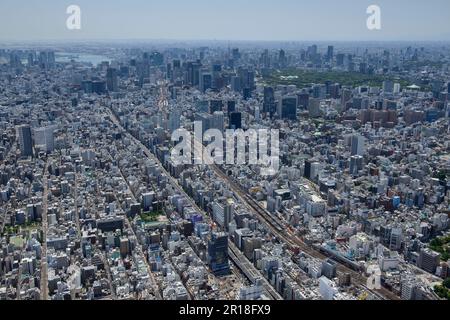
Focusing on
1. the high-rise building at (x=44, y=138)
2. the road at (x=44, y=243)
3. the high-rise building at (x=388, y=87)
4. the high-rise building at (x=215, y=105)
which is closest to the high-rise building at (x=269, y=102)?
the high-rise building at (x=215, y=105)

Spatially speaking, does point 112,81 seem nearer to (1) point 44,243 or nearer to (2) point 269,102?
(2) point 269,102

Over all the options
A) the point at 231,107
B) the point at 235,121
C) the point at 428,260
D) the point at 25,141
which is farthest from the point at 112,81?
the point at 428,260

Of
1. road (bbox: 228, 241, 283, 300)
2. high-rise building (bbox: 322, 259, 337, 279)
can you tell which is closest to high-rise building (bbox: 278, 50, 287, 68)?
road (bbox: 228, 241, 283, 300)

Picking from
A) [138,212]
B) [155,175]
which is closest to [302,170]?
[155,175]

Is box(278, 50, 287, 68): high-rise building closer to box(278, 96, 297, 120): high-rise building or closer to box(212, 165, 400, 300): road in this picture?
box(278, 96, 297, 120): high-rise building

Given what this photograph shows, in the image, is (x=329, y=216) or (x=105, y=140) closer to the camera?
(x=329, y=216)

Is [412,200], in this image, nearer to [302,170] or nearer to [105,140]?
[302,170]
